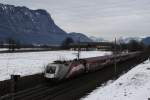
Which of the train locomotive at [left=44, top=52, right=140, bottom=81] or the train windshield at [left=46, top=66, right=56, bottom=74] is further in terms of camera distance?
the train windshield at [left=46, top=66, right=56, bottom=74]

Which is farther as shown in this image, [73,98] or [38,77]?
[38,77]

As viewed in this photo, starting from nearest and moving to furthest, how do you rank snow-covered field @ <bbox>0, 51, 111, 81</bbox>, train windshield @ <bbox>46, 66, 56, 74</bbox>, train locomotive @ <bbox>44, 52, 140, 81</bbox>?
train locomotive @ <bbox>44, 52, 140, 81</bbox>, train windshield @ <bbox>46, 66, 56, 74</bbox>, snow-covered field @ <bbox>0, 51, 111, 81</bbox>

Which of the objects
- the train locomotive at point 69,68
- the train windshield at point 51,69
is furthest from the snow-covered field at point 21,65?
the train locomotive at point 69,68

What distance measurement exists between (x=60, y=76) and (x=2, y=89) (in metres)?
9.30

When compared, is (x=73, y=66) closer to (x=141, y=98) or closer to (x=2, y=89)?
(x=2, y=89)

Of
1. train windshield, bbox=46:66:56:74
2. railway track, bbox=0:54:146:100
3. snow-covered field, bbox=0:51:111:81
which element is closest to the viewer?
railway track, bbox=0:54:146:100

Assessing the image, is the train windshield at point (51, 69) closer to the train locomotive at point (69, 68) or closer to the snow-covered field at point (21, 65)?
the train locomotive at point (69, 68)

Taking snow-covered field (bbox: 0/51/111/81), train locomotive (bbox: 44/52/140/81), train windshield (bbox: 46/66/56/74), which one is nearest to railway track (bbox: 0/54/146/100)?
train locomotive (bbox: 44/52/140/81)

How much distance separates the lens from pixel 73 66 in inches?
1759

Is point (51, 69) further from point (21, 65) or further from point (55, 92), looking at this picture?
point (21, 65)

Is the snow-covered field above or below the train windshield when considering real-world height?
below

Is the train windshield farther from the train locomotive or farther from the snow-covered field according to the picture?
the snow-covered field

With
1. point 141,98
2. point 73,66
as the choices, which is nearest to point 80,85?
point 73,66

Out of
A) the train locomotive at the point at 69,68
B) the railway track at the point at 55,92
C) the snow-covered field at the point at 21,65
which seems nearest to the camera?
the railway track at the point at 55,92
